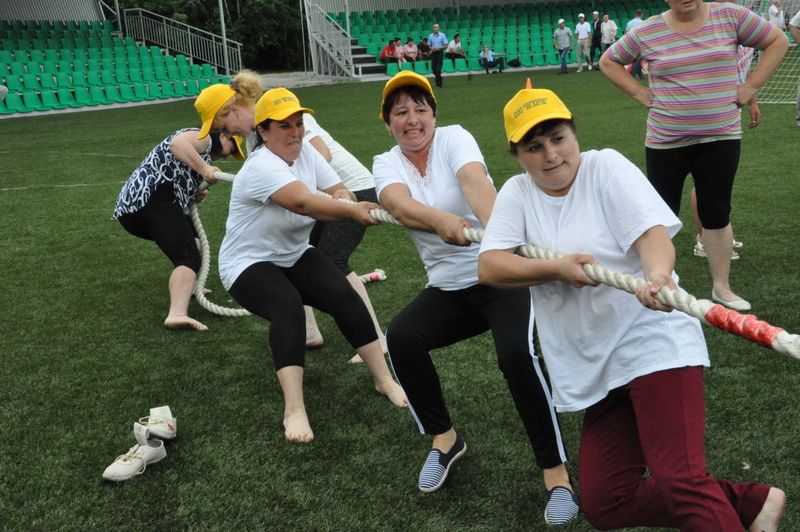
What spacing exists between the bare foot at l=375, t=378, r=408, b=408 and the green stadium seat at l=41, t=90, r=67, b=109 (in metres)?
22.0

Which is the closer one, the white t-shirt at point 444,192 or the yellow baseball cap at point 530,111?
the yellow baseball cap at point 530,111

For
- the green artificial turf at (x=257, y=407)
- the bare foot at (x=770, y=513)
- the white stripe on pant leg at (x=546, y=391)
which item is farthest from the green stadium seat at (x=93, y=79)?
the bare foot at (x=770, y=513)

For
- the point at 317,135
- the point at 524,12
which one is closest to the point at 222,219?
the point at 317,135

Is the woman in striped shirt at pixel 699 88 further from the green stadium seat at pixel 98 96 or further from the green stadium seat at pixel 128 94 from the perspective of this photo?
the green stadium seat at pixel 128 94

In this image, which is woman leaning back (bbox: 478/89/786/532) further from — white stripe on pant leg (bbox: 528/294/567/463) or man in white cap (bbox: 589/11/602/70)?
man in white cap (bbox: 589/11/602/70)

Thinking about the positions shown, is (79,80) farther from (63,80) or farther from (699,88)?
(699,88)

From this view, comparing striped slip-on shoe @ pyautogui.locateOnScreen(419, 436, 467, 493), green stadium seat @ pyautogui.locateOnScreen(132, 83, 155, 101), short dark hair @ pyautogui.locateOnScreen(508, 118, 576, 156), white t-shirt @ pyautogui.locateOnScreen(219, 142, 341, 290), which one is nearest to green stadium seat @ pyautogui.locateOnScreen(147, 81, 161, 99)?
green stadium seat @ pyautogui.locateOnScreen(132, 83, 155, 101)

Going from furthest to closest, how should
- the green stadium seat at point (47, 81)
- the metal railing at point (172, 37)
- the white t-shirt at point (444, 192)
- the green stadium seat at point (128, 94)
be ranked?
the metal railing at point (172, 37) → the green stadium seat at point (128, 94) → the green stadium seat at point (47, 81) → the white t-shirt at point (444, 192)

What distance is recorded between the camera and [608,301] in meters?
2.70

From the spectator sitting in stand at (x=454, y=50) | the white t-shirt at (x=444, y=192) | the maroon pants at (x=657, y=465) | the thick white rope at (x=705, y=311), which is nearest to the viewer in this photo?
the thick white rope at (x=705, y=311)

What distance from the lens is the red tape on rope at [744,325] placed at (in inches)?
81.0

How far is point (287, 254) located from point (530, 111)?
2.06 metres

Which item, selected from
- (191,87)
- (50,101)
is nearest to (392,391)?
(50,101)

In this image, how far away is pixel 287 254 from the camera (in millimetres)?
4457
